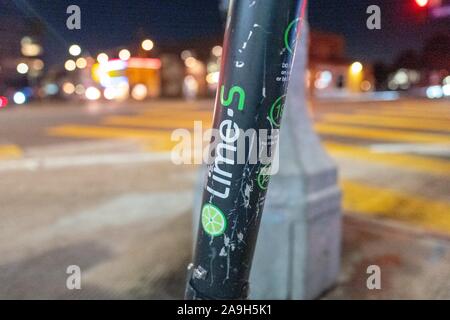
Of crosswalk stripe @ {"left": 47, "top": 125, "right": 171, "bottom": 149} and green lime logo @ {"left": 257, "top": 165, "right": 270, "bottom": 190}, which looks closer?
green lime logo @ {"left": 257, "top": 165, "right": 270, "bottom": 190}

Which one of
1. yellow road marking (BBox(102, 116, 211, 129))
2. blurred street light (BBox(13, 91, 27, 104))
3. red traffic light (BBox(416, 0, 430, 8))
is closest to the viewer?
red traffic light (BBox(416, 0, 430, 8))

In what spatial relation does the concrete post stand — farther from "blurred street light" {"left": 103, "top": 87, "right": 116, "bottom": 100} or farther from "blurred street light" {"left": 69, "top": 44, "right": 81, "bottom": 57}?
"blurred street light" {"left": 103, "top": 87, "right": 116, "bottom": 100}

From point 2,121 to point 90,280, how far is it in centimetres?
1286

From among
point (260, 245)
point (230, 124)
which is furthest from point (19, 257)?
point (230, 124)

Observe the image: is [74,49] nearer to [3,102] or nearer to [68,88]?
[3,102]

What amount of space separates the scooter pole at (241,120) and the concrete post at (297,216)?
1199mm

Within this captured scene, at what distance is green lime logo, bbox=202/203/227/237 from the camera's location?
1.87m

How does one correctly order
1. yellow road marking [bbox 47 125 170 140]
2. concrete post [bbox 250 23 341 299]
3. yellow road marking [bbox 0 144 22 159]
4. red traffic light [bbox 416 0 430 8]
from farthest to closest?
yellow road marking [bbox 47 125 170 140], yellow road marking [bbox 0 144 22 159], red traffic light [bbox 416 0 430 8], concrete post [bbox 250 23 341 299]

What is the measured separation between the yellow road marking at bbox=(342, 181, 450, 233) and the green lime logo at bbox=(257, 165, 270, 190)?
3.53m

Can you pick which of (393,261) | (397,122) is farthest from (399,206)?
(397,122)

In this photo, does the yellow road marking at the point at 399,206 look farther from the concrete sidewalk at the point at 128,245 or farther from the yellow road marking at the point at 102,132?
the yellow road marking at the point at 102,132

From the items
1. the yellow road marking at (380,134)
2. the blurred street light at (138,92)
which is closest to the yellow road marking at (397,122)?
the yellow road marking at (380,134)

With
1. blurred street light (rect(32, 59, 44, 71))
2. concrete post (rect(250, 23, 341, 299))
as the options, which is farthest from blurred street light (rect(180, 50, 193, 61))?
concrete post (rect(250, 23, 341, 299))

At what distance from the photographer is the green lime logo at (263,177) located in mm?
1826
